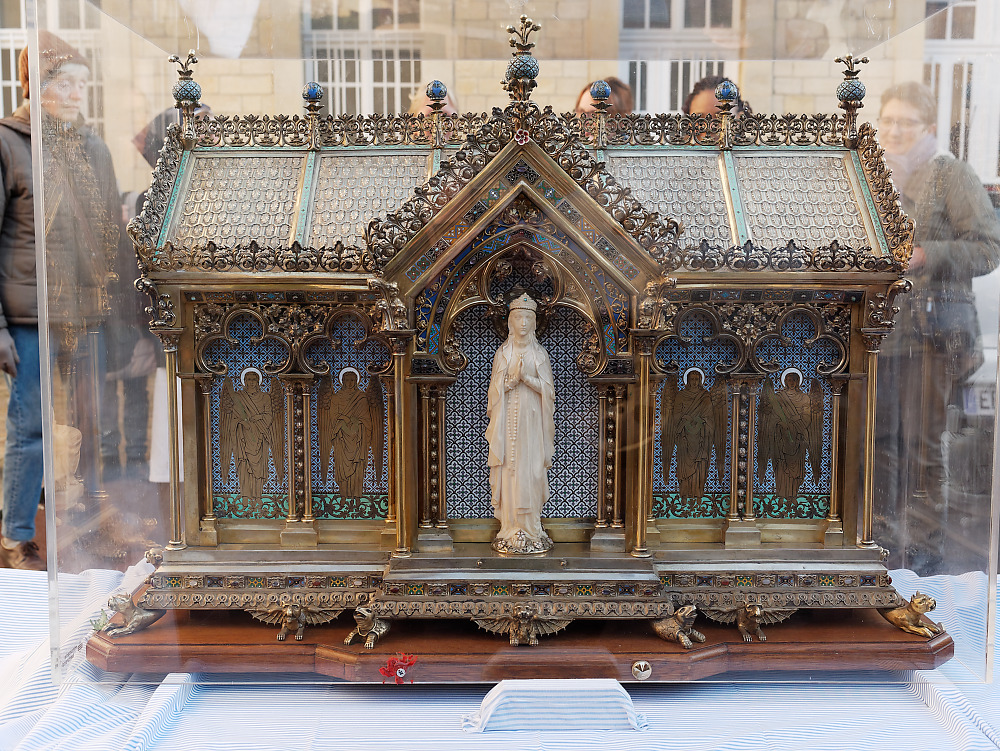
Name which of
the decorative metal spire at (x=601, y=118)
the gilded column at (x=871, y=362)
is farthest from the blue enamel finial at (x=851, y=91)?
the decorative metal spire at (x=601, y=118)

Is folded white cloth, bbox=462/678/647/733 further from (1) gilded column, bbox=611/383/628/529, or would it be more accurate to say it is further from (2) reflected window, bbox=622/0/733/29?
(2) reflected window, bbox=622/0/733/29

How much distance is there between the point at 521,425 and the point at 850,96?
2927 millimetres

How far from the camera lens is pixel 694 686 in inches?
187

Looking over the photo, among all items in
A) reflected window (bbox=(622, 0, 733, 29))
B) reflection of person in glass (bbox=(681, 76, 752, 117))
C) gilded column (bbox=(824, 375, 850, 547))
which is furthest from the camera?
reflection of person in glass (bbox=(681, 76, 752, 117))

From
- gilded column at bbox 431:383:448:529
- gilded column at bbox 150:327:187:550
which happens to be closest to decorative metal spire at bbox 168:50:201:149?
gilded column at bbox 150:327:187:550

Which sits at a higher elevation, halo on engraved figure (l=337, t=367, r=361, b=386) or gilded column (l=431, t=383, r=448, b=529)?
halo on engraved figure (l=337, t=367, r=361, b=386)

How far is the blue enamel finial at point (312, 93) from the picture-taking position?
5.14 m

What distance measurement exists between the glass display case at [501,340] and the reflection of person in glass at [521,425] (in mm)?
24

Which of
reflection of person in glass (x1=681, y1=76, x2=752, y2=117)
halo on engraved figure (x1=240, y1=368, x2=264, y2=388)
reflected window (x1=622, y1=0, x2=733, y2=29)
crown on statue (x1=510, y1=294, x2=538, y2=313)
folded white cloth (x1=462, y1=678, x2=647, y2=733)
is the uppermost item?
reflected window (x1=622, y1=0, x2=733, y2=29)

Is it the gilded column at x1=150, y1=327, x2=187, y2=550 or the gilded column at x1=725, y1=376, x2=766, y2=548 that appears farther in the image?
the gilded column at x1=725, y1=376, x2=766, y2=548

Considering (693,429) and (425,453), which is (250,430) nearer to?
(425,453)

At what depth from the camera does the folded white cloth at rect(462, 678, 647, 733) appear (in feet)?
14.0

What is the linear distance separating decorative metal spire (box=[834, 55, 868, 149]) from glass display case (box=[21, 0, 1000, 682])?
2 centimetres

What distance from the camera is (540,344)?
15.8 feet
